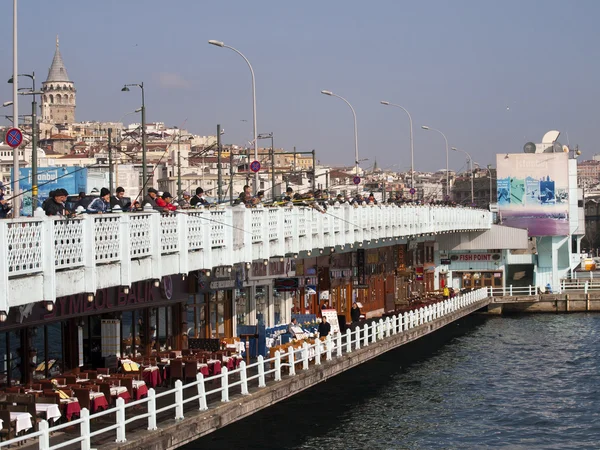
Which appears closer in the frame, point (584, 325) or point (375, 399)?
point (375, 399)

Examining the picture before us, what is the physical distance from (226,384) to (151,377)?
8.35 ft

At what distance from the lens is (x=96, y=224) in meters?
20.2

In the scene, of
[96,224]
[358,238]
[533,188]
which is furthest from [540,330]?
[96,224]

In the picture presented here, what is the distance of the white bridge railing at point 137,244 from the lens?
58.7ft

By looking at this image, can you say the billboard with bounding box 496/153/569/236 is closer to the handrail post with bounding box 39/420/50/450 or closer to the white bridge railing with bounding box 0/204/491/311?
the white bridge railing with bounding box 0/204/491/311

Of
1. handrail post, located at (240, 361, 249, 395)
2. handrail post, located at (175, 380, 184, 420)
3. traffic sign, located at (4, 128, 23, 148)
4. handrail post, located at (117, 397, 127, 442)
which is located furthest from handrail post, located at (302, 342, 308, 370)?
traffic sign, located at (4, 128, 23, 148)

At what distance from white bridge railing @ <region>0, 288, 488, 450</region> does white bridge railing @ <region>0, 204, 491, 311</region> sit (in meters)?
2.18

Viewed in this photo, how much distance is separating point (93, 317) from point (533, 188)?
55.5m

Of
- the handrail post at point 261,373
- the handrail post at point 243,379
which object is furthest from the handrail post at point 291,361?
the handrail post at point 243,379

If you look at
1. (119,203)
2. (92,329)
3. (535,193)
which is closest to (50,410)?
(119,203)

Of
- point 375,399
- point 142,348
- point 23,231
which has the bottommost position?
point 375,399

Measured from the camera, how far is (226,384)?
25000 mm

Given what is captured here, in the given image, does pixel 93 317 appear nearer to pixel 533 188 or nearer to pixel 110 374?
pixel 110 374

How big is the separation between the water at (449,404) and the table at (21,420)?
389 inches
